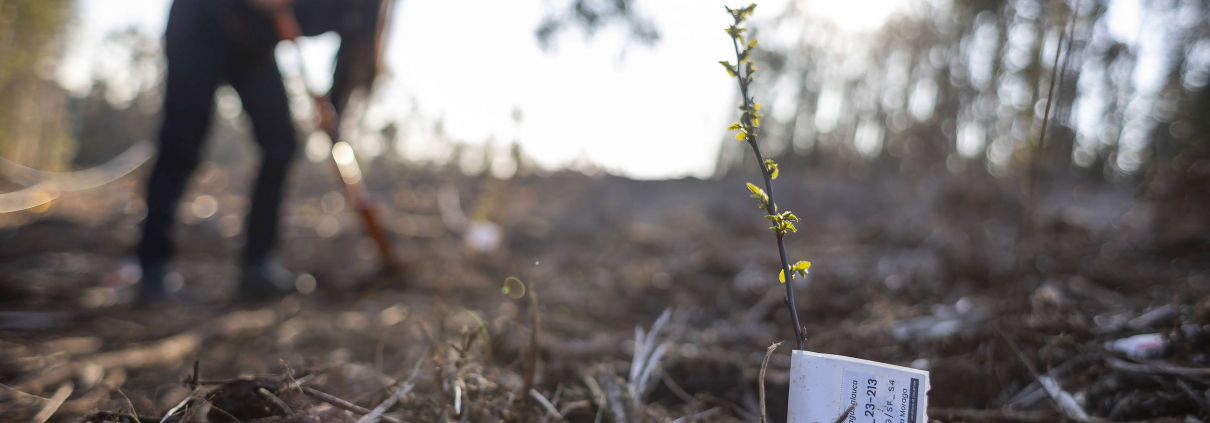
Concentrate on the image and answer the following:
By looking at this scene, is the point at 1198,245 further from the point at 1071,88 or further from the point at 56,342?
the point at 56,342

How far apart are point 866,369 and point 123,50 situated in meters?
33.2

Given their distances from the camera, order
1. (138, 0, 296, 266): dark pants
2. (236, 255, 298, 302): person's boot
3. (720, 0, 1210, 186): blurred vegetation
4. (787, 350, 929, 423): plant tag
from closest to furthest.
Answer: (787, 350, 929, 423): plant tag, (138, 0, 296, 266): dark pants, (236, 255, 298, 302): person's boot, (720, 0, 1210, 186): blurred vegetation

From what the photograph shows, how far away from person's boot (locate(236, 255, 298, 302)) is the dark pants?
5 centimetres

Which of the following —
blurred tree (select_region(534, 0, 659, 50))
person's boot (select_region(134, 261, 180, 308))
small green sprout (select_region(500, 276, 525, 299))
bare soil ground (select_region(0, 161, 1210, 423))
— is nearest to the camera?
bare soil ground (select_region(0, 161, 1210, 423))

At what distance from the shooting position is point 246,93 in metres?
2.49

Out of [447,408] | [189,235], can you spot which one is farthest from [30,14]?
[447,408]

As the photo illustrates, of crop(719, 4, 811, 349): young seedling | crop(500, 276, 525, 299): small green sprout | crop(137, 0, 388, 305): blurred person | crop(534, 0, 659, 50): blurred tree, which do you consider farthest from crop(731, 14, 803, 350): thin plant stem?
crop(137, 0, 388, 305): blurred person

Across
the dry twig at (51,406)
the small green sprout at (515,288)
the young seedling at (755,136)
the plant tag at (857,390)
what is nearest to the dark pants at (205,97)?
the small green sprout at (515,288)

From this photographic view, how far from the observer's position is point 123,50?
79.3 ft

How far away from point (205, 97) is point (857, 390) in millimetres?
2731

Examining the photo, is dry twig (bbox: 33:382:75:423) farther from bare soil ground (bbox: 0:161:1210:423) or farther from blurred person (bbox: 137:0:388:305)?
blurred person (bbox: 137:0:388:305)

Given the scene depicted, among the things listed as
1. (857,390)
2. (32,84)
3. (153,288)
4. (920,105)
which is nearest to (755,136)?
(857,390)

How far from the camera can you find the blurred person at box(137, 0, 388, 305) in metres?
2.28

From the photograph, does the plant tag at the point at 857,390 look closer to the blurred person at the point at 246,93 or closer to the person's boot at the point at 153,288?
the blurred person at the point at 246,93
